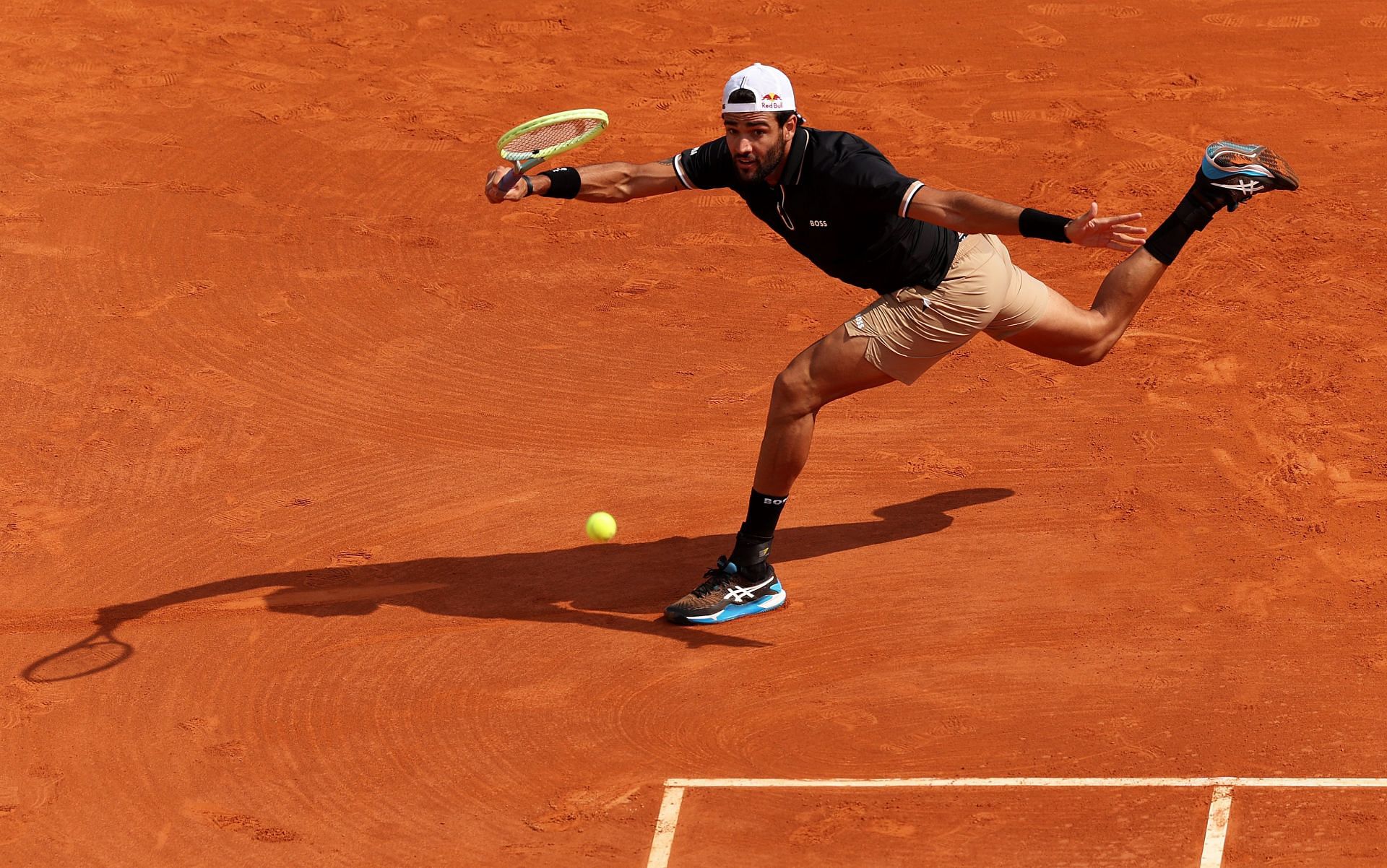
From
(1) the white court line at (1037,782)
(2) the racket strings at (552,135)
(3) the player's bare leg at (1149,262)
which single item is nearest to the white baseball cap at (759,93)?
(2) the racket strings at (552,135)

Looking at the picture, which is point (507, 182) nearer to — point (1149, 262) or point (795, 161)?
point (795, 161)

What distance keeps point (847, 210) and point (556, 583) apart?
2.40m

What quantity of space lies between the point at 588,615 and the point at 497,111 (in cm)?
641

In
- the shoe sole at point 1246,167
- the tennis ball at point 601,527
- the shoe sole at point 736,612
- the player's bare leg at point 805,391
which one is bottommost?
the shoe sole at point 736,612

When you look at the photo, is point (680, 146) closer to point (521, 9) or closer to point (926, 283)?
point (521, 9)

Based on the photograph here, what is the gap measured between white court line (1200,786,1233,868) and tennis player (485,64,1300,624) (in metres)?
2.20

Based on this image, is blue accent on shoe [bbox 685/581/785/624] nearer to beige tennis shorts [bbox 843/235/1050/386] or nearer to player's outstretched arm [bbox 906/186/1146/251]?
beige tennis shorts [bbox 843/235/1050/386]

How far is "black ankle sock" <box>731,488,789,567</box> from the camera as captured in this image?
23.5ft

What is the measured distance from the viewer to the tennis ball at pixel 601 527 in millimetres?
7453

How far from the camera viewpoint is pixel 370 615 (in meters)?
7.37

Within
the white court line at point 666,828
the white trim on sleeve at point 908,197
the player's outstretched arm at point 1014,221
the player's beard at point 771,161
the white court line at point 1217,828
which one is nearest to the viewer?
the white court line at point 1217,828

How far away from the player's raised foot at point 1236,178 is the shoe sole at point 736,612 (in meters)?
2.83

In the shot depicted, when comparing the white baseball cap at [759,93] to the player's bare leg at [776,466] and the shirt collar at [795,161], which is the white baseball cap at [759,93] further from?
the player's bare leg at [776,466]

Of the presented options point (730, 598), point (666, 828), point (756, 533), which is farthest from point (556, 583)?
point (666, 828)
